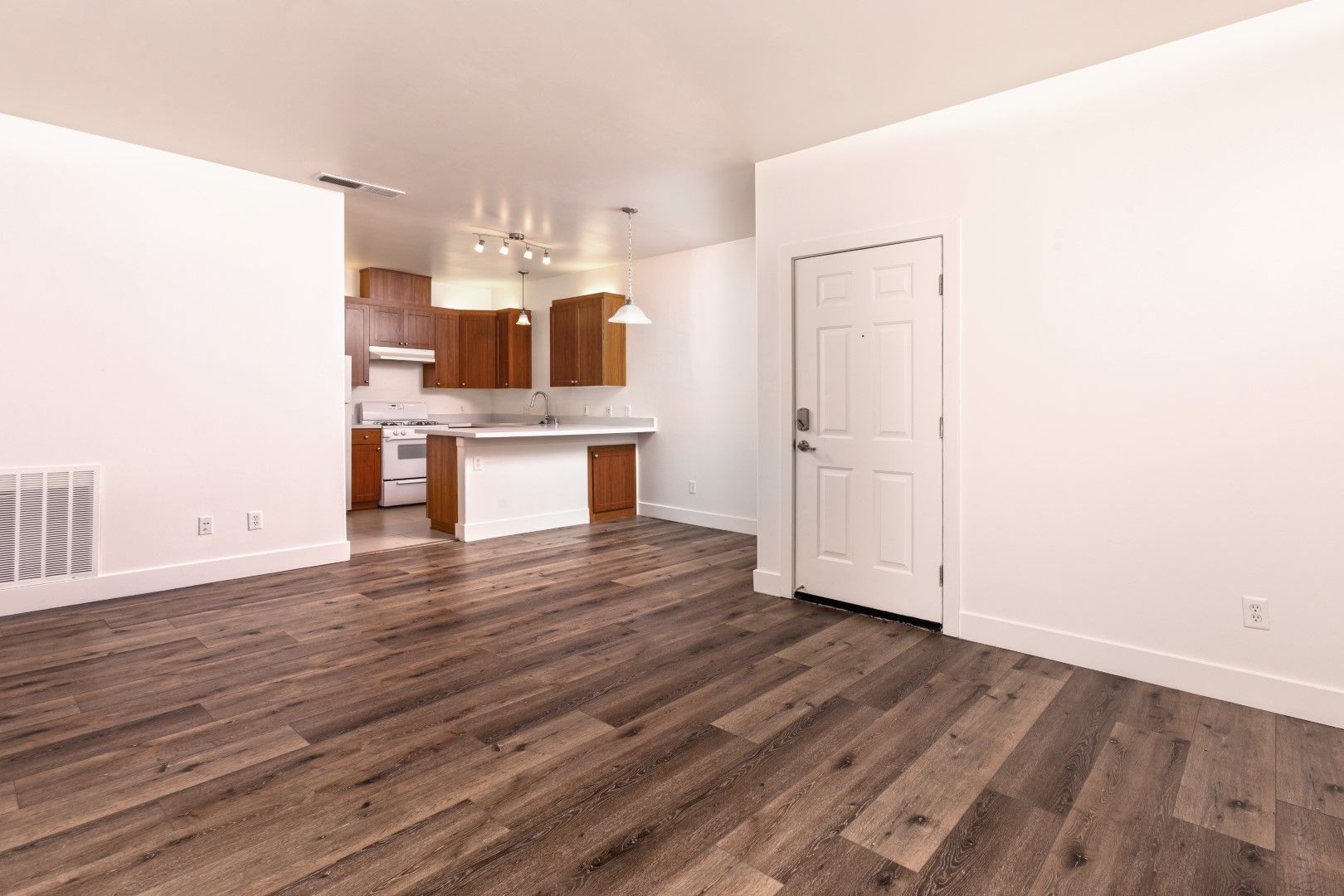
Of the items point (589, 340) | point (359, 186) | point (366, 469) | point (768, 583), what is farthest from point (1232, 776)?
point (366, 469)

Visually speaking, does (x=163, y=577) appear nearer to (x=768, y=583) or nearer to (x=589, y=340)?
(x=768, y=583)

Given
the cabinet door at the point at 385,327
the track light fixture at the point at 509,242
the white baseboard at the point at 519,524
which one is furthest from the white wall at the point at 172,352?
the cabinet door at the point at 385,327

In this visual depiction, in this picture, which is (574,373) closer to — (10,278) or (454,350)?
(454,350)

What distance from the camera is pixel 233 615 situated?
368 cm

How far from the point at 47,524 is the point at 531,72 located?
3.60 metres

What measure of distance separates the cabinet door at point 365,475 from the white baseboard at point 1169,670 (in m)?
6.31

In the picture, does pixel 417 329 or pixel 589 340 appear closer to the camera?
pixel 589 340

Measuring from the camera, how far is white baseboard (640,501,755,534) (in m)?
6.21

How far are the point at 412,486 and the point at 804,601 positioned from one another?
530 centimetres

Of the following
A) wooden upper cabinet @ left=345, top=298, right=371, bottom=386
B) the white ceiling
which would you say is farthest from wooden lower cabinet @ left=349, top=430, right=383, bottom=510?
the white ceiling

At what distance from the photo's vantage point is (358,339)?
748 cm

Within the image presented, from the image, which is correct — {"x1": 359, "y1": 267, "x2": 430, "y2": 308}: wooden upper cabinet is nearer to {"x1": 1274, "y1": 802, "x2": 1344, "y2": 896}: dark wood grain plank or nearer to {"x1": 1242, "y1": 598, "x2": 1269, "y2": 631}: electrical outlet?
{"x1": 1242, "y1": 598, "x2": 1269, "y2": 631}: electrical outlet

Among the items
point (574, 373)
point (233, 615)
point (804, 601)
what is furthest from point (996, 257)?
point (574, 373)

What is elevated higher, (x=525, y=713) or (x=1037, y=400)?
(x=1037, y=400)
